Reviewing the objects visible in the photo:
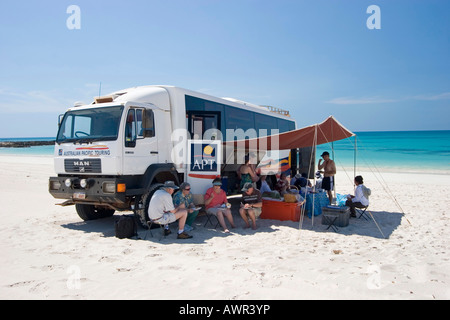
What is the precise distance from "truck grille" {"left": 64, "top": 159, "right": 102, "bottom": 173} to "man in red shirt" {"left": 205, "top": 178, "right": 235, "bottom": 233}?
231cm

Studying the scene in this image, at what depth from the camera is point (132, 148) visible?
6.32m

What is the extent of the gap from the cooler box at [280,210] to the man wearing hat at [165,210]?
241 cm

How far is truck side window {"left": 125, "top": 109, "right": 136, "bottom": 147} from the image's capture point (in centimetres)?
625

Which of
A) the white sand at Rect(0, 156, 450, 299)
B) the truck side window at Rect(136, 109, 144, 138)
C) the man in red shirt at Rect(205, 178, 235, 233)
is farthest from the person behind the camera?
the man in red shirt at Rect(205, 178, 235, 233)

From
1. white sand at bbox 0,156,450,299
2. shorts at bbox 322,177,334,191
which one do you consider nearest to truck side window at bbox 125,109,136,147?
white sand at bbox 0,156,450,299

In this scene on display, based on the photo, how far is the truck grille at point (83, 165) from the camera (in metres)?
6.25

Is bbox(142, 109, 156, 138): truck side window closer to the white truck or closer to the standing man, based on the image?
the white truck

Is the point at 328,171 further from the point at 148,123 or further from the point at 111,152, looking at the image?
the point at 111,152
